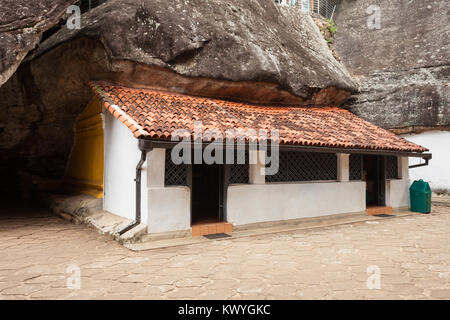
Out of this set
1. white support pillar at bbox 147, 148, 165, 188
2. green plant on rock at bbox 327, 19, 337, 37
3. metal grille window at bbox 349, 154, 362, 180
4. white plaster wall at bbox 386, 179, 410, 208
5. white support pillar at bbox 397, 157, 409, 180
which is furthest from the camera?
green plant on rock at bbox 327, 19, 337, 37

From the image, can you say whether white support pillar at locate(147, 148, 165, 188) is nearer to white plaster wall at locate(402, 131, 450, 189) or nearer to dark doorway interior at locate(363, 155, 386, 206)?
dark doorway interior at locate(363, 155, 386, 206)

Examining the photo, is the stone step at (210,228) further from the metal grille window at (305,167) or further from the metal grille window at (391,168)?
the metal grille window at (391,168)

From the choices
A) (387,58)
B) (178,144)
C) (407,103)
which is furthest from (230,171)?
(387,58)

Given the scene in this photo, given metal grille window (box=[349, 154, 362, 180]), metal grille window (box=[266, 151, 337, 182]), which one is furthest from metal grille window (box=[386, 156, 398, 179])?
metal grille window (box=[266, 151, 337, 182])

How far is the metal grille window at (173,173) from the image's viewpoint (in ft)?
23.5

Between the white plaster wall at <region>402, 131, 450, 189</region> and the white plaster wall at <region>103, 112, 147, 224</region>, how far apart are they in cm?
1206

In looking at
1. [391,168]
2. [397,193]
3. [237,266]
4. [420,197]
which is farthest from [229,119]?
[420,197]

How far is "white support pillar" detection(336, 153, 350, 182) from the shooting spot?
32.0 ft

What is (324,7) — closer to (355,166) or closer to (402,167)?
(402,167)

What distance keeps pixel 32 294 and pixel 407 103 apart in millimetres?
14695

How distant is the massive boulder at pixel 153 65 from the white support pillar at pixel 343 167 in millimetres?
3036

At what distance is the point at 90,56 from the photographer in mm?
8508

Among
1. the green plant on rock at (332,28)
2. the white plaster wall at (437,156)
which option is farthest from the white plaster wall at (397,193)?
the green plant on rock at (332,28)
